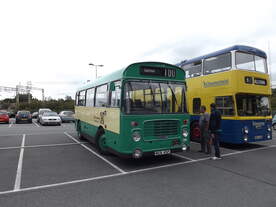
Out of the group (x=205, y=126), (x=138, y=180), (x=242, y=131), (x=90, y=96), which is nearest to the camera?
(x=138, y=180)

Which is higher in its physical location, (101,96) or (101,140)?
(101,96)

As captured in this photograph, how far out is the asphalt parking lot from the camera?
405cm

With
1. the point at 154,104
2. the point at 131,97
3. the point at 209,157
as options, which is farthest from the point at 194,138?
the point at 131,97

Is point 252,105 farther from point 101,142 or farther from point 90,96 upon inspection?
point 90,96

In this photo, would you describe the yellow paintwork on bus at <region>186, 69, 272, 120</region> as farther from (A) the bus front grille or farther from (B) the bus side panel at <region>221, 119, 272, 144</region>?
(A) the bus front grille

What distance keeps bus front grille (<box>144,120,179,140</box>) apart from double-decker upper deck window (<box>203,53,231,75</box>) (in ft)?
13.0

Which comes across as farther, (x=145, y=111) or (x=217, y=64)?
(x=217, y=64)

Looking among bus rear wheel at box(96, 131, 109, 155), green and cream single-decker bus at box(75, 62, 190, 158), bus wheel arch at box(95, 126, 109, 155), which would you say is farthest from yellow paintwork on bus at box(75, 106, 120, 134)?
bus rear wheel at box(96, 131, 109, 155)

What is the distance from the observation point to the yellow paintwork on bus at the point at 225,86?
8344 mm

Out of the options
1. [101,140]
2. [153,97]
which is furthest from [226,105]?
[101,140]

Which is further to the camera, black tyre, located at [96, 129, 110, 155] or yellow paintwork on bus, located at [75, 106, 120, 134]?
black tyre, located at [96, 129, 110, 155]

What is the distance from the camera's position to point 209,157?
7.53 m

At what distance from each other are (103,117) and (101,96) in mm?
970

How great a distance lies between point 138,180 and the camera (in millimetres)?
5191
